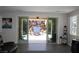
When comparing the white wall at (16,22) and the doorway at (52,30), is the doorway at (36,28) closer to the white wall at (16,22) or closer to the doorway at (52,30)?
the doorway at (52,30)

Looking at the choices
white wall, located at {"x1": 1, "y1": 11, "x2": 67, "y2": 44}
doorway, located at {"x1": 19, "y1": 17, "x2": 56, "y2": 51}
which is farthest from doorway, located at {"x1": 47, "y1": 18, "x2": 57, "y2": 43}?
white wall, located at {"x1": 1, "y1": 11, "x2": 67, "y2": 44}

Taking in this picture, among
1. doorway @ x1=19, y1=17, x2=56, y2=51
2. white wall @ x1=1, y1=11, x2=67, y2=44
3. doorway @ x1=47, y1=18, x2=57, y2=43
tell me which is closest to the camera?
white wall @ x1=1, y1=11, x2=67, y2=44

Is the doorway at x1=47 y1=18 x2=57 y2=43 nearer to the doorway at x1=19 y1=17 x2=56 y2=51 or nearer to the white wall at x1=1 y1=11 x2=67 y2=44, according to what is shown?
the doorway at x1=19 y1=17 x2=56 y2=51

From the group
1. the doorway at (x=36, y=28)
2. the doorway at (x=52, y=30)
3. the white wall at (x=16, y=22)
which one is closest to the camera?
the white wall at (x=16, y=22)

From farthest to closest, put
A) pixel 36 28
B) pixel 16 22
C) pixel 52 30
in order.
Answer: pixel 52 30, pixel 36 28, pixel 16 22

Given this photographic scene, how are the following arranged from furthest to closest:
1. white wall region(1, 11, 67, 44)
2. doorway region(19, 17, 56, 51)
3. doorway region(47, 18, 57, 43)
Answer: doorway region(47, 18, 57, 43) → doorway region(19, 17, 56, 51) → white wall region(1, 11, 67, 44)

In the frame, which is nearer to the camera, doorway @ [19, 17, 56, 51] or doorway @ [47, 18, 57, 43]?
doorway @ [19, 17, 56, 51]

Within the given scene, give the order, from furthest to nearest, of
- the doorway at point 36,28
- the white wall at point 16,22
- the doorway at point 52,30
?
the doorway at point 52,30 < the doorway at point 36,28 < the white wall at point 16,22

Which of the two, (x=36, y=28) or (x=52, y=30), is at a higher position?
(x=36, y=28)

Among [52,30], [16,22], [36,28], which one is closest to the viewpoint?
[16,22]

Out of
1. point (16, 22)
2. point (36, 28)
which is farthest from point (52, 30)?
point (16, 22)

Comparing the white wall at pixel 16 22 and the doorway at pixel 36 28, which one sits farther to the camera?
the doorway at pixel 36 28

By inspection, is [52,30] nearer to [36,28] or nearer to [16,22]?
[36,28]

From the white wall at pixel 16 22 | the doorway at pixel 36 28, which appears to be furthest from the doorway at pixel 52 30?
the white wall at pixel 16 22
